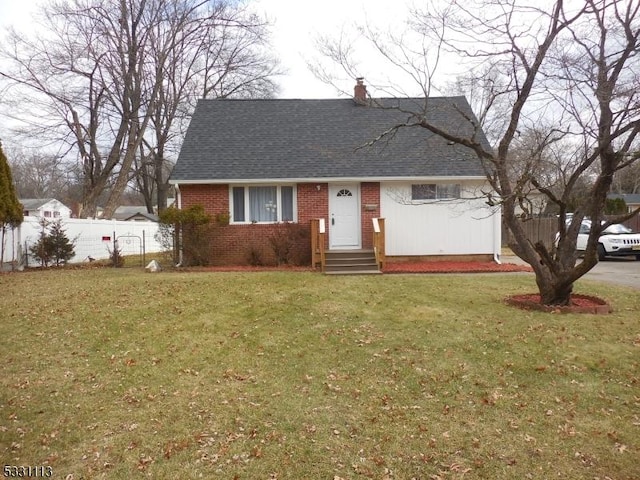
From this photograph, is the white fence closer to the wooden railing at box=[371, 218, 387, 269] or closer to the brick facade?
the brick facade

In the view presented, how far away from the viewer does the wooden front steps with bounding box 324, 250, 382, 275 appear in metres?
11.6

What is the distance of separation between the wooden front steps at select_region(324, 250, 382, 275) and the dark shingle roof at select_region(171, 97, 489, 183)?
243 centimetres

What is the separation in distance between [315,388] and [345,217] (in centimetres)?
936

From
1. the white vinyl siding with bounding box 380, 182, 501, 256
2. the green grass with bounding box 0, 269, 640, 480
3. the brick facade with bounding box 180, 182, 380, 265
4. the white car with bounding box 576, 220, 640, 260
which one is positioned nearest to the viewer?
the green grass with bounding box 0, 269, 640, 480

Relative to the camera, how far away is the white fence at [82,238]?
45.0 feet

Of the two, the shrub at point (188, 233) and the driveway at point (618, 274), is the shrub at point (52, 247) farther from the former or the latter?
the driveway at point (618, 274)

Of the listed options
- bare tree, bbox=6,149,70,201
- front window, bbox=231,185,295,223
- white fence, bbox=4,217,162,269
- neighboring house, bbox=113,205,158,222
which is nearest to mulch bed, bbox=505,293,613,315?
front window, bbox=231,185,295,223

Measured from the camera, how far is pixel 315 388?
4.85 m

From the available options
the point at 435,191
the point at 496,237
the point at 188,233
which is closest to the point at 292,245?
the point at 188,233

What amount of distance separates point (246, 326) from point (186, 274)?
16.7 ft

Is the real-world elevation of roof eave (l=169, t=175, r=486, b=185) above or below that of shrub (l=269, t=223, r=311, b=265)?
above

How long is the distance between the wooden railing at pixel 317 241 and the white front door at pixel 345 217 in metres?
1.26

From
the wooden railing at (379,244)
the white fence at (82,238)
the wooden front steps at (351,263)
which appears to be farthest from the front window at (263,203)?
the wooden railing at (379,244)

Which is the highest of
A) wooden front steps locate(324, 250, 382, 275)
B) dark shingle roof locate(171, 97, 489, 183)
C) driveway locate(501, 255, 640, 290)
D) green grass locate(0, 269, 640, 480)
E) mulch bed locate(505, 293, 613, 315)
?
dark shingle roof locate(171, 97, 489, 183)
